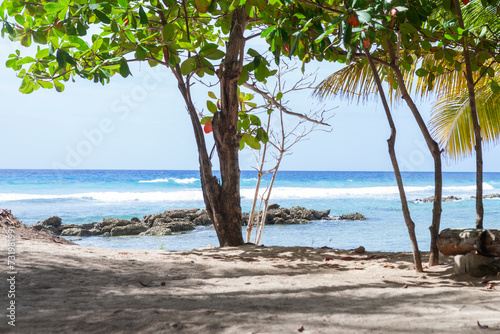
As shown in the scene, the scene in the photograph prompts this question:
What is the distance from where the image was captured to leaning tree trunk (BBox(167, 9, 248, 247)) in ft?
15.4

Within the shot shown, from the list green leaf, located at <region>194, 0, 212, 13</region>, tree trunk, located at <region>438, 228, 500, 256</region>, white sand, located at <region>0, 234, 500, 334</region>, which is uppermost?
green leaf, located at <region>194, 0, 212, 13</region>

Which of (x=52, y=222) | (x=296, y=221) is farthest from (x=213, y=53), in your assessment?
(x=52, y=222)

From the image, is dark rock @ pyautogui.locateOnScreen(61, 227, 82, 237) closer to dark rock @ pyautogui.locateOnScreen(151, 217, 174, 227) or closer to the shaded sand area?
dark rock @ pyautogui.locateOnScreen(151, 217, 174, 227)

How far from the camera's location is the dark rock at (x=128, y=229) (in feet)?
34.5

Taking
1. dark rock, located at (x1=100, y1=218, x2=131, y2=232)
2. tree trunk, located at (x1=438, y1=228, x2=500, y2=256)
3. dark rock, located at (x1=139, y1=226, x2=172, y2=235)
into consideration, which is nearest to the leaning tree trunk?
tree trunk, located at (x1=438, y1=228, x2=500, y2=256)

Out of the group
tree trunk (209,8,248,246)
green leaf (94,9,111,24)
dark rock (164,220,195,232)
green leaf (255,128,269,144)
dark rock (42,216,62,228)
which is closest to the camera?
green leaf (94,9,111,24)

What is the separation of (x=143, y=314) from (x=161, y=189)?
27551mm

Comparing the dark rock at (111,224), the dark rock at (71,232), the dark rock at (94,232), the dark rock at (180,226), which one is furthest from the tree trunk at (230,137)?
the dark rock at (71,232)

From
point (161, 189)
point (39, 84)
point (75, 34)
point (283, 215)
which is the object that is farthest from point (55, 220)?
point (161, 189)

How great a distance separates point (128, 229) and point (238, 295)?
8.73 m

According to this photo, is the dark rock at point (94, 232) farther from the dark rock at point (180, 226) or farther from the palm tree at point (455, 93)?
the palm tree at point (455, 93)

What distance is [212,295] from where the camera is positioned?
260 centimetres

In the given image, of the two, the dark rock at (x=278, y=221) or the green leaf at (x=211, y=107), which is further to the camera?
the dark rock at (x=278, y=221)

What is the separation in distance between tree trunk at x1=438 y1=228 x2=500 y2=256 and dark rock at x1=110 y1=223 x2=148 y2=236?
8.68 m
